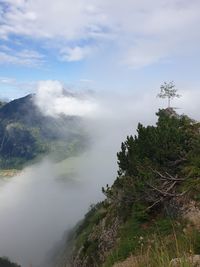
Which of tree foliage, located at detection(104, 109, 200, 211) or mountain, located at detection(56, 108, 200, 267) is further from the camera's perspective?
tree foliage, located at detection(104, 109, 200, 211)

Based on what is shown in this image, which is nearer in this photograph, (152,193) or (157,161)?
(152,193)

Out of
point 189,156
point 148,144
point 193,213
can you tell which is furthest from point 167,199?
point 148,144

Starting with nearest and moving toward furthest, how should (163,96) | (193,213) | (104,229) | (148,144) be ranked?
(193,213) → (148,144) → (104,229) → (163,96)

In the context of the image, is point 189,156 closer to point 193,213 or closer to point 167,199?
point 167,199

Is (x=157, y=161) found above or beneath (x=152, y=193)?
above

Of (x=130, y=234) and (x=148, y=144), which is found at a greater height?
(x=148, y=144)

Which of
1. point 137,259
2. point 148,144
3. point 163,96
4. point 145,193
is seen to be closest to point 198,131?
point 148,144

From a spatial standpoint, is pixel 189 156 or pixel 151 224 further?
pixel 189 156

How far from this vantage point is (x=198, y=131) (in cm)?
5206

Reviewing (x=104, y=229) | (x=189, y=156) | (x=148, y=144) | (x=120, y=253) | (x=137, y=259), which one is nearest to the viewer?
(x=137, y=259)

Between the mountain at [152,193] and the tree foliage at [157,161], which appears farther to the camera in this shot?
the tree foliage at [157,161]

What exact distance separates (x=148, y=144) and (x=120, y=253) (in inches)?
823

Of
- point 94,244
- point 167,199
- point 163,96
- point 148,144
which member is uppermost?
point 163,96

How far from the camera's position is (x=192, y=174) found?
121 feet
